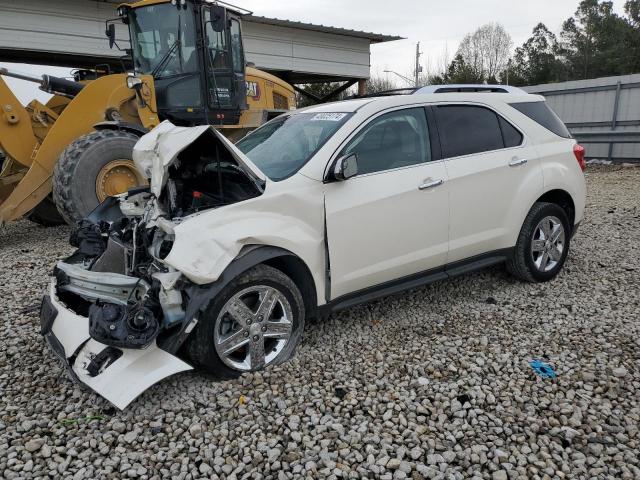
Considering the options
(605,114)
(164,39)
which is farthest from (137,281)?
(605,114)

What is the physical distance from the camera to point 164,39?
7738 mm

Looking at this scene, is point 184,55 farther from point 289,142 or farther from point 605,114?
point 605,114

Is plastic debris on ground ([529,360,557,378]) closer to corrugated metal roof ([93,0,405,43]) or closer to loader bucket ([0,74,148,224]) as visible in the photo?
loader bucket ([0,74,148,224])

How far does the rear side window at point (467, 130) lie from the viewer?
4.17 m

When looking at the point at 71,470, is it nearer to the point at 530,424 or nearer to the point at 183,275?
the point at 183,275

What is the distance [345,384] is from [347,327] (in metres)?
0.87

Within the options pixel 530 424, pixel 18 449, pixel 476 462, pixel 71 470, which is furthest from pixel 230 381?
pixel 530 424

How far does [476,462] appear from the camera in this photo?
8.29ft

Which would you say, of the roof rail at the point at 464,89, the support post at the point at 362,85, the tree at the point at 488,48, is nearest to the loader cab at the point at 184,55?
the roof rail at the point at 464,89

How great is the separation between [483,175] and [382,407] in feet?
7.37

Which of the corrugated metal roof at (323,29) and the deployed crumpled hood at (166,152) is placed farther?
the corrugated metal roof at (323,29)

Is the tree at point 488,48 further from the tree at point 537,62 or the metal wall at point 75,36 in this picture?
the metal wall at point 75,36

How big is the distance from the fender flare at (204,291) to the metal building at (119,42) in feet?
43.9

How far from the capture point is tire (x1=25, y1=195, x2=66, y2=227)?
8.09m
